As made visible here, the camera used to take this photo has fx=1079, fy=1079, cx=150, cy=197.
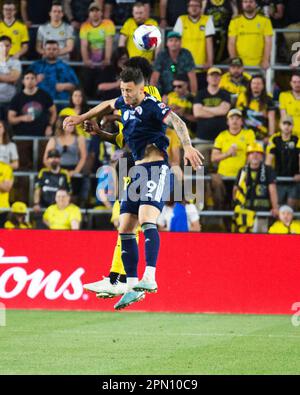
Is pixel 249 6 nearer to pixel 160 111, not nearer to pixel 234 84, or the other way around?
pixel 234 84

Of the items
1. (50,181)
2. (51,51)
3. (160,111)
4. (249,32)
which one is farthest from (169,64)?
(160,111)

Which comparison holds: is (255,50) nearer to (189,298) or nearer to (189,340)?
(189,298)

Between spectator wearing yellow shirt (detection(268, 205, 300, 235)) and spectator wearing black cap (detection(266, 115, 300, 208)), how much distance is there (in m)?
0.68

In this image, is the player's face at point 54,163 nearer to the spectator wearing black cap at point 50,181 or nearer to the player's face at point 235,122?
the spectator wearing black cap at point 50,181

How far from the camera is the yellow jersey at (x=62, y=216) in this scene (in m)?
18.3

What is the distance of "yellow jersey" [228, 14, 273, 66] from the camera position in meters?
20.0

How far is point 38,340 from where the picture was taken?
1367cm

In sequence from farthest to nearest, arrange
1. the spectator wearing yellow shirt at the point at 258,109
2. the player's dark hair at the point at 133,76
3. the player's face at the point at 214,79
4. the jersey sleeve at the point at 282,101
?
the jersey sleeve at the point at 282,101, the spectator wearing yellow shirt at the point at 258,109, the player's face at the point at 214,79, the player's dark hair at the point at 133,76

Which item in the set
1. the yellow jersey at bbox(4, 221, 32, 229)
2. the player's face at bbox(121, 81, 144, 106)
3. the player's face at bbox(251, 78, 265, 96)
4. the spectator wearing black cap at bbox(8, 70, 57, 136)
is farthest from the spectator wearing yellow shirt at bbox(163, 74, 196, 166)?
the player's face at bbox(121, 81, 144, 106)

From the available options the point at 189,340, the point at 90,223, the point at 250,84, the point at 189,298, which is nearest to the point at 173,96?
the point at 250,84

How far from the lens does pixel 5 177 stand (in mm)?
18781

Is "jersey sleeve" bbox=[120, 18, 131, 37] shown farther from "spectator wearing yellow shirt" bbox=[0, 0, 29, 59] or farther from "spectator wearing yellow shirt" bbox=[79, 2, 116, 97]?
"spectator wearing yellow shirt" bbox=[0, 0, 29, 59]

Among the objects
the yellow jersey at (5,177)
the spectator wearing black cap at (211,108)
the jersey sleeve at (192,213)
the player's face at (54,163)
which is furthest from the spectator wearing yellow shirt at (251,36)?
the yellow jersey at (5,177)

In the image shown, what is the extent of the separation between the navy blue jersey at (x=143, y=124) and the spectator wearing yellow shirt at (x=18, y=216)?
8.71m
